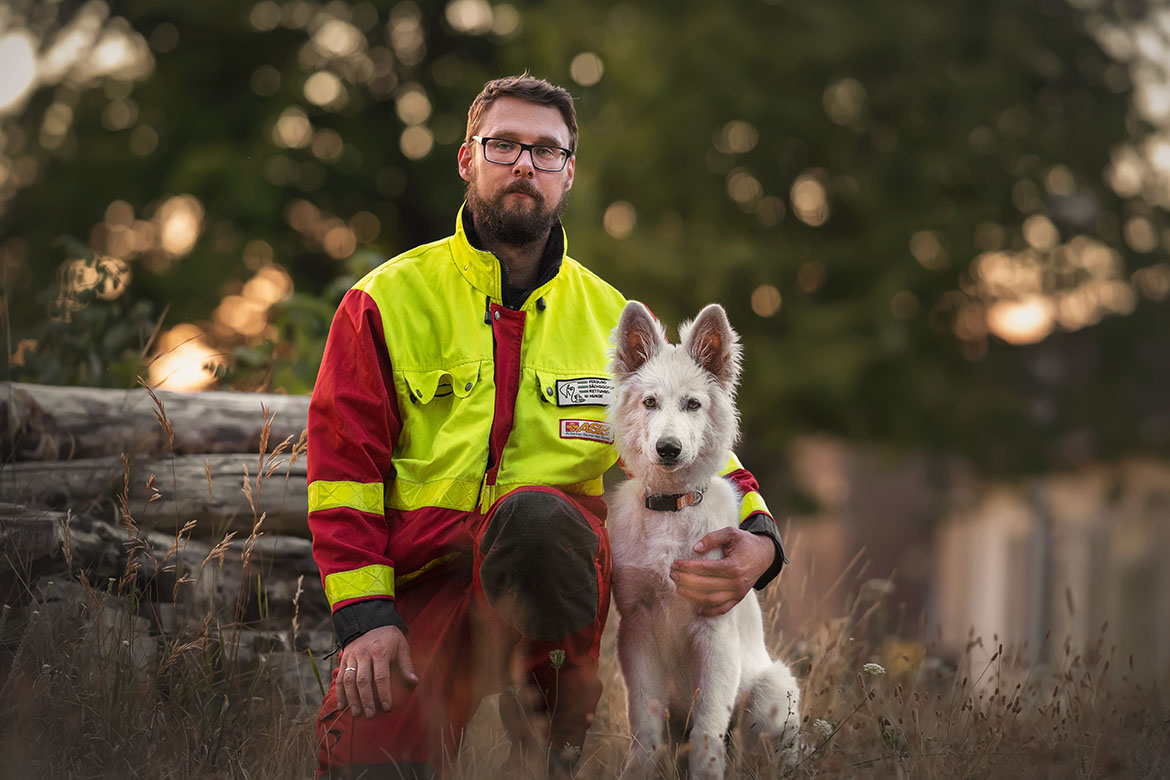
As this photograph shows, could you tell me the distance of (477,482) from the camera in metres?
3.22

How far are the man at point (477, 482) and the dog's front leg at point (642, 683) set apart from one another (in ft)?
0.37

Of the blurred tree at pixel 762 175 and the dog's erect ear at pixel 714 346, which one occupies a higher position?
the blurred tree at pixel 762 175

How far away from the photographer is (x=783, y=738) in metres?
3.38

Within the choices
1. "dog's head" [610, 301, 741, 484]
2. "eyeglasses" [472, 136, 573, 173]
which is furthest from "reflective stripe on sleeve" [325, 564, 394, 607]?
"eyeglasses" [472, 136, 573, 173]

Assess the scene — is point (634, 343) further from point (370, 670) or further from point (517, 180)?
point (370, 670)

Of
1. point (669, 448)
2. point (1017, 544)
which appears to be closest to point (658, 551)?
point (669, 448)

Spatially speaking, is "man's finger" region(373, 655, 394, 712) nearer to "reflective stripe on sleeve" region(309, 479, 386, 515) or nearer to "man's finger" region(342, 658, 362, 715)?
"man's finger" region(342, 658, 362, 715)

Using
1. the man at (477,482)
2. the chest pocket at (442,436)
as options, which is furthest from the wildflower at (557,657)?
the chest pocket at (442,436)

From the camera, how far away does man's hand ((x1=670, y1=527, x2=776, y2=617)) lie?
3.20 m

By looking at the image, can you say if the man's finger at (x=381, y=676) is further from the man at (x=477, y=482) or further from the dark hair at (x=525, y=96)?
the dark hair at (x=525, y=96)

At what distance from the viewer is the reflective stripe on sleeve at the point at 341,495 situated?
307cm

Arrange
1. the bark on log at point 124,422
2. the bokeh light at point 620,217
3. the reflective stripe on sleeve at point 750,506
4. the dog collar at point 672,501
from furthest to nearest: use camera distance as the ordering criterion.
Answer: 1. the bokeh light at point 620,217
2. the bark on log at point 124,422
3. the reflective stripe on sleeve at point 750,506
4. the dog collar at point 672,501

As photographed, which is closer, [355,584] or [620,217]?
[355,584]

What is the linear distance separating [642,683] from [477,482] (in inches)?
33.8
